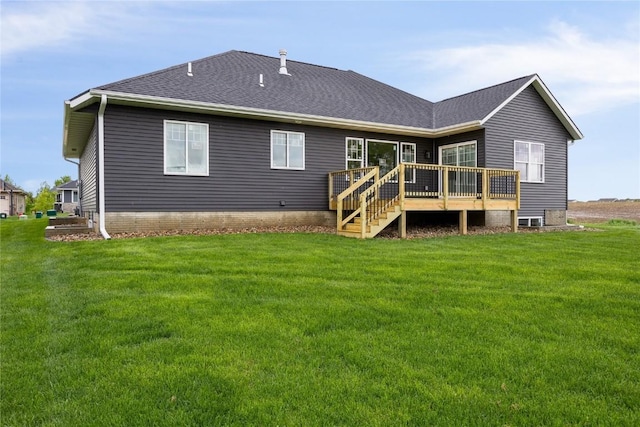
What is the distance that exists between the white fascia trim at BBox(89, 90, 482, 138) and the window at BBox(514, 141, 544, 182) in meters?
2.64

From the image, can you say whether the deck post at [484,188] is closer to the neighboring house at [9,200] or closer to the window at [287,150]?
the window at [287,150]

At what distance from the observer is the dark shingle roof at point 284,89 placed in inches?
465

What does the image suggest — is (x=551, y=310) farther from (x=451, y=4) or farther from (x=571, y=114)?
(x=571, y=114)

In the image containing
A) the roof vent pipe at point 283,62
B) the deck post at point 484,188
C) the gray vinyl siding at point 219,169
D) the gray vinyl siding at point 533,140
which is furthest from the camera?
the roof vent pipe at point 283,62

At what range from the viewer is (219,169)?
12164 mm

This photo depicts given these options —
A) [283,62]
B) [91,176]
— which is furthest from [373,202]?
[91,176]

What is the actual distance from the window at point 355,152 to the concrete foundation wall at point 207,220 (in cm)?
194

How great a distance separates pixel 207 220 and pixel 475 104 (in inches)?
412

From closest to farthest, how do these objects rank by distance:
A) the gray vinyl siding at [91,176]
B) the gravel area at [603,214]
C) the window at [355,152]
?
the gray vinyl siding at [91,176] < the window at [355,152] < the gravel area at [603,214]

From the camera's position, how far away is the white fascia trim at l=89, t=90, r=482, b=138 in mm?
10602

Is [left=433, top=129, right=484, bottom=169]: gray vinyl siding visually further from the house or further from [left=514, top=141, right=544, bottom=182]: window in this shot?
[left=514, top=141, right=544, bottom=182]: window

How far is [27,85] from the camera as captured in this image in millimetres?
28406

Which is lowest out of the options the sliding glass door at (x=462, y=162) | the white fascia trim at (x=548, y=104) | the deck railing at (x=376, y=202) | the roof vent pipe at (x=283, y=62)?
the deck railing at (x=376, y=202)

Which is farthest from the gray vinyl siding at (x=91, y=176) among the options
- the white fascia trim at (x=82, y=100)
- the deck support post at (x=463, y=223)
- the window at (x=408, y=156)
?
the deck support post at (x=463, y=223)
